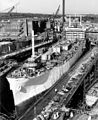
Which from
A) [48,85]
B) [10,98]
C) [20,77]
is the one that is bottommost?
[10,98]

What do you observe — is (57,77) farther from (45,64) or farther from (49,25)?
(49,25)

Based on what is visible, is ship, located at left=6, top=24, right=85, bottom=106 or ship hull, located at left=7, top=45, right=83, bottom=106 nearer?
ship hull, located at left=7, top=45, right=83, bottom=106

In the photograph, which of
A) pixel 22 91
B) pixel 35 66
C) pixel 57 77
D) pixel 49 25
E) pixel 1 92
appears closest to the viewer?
pixel 22 91

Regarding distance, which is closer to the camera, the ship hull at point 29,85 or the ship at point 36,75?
the ship hull at point 29,85

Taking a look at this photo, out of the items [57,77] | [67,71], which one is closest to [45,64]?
[57,77]

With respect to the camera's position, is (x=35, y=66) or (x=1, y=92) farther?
(x=35, y=66)

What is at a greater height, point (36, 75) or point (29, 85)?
point (36, 75)

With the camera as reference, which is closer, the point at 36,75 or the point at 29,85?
the point at 29,85

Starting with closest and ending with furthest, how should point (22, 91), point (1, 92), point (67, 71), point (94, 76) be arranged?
point (22, 91) → point (1, 92) → point (67, 71) → point (94, 76)

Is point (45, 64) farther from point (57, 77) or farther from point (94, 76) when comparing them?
point (94, 76)

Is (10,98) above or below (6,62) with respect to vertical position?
below
